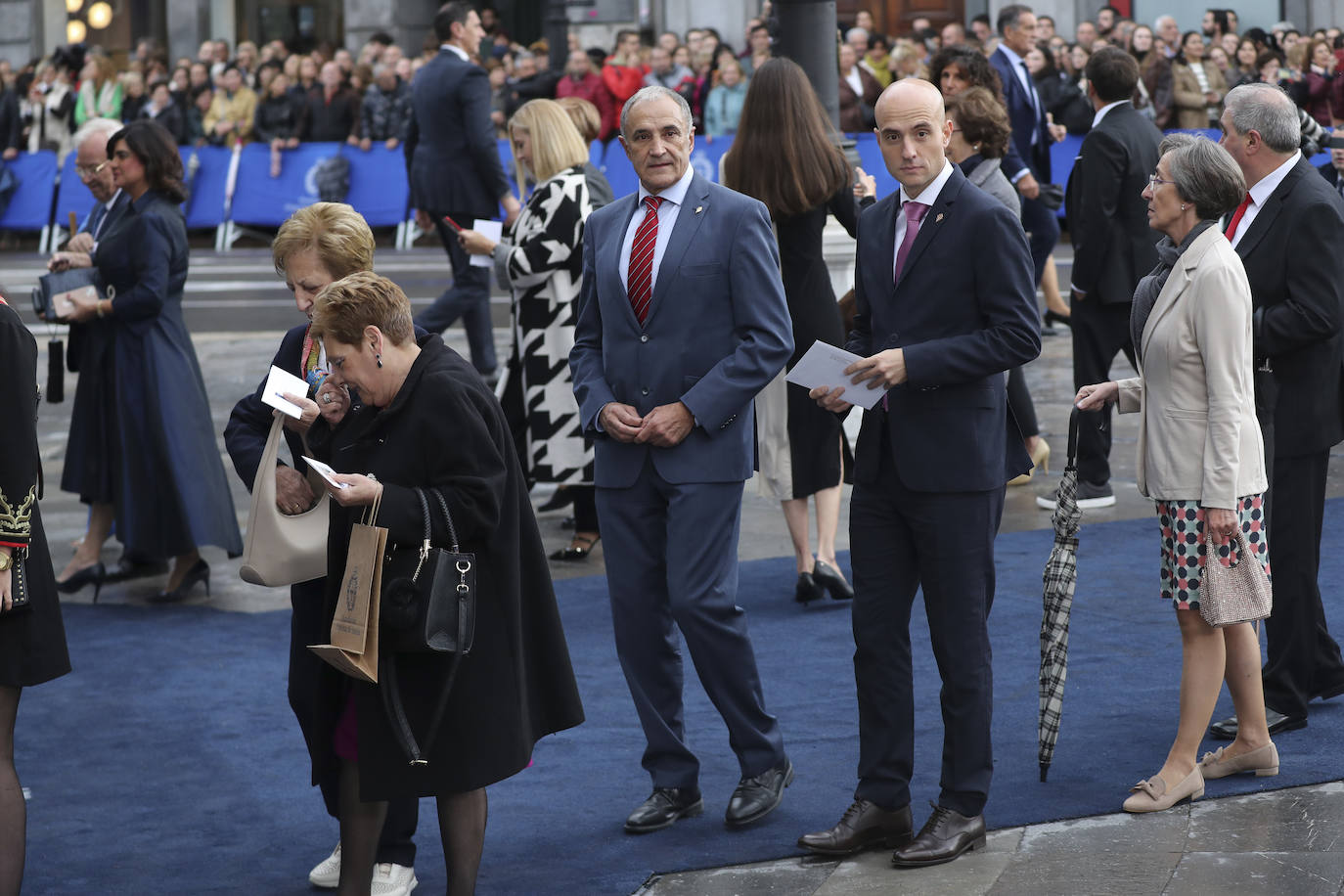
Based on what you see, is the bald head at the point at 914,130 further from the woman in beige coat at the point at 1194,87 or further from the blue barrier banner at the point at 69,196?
the blue barrier banner at the point at 69,196

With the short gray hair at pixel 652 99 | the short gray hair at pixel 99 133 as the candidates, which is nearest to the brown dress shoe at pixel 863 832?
the short gray hair at pixel 652 99

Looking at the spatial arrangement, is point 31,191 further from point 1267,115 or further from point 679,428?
point 1267,115

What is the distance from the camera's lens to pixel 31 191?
23859mm

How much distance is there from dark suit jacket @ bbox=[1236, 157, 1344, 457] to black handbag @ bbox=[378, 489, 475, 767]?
2.73 m

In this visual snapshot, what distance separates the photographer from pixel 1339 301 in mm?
5605

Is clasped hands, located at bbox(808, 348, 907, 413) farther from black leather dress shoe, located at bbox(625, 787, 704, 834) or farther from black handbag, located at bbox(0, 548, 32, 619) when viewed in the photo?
black handbag, located at bbox(0, 548, 32, 619)

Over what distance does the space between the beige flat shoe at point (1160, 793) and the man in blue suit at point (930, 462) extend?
1.69 feet

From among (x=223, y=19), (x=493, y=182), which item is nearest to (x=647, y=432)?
(x=493, y=182)

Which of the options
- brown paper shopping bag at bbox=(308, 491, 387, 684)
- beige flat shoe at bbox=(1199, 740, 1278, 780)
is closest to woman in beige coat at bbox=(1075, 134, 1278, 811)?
beige flat shoe at bbox=(1199, 740, 1278, 780)

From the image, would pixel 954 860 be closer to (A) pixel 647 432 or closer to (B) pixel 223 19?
(A) pixel 647 432

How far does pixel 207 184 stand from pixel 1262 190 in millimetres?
19033

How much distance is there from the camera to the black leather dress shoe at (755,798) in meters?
5.25

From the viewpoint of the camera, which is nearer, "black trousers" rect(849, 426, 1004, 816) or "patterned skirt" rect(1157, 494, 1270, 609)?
"black trousers" rect(849, 426, 1004, 816)

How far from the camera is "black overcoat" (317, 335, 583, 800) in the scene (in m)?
4.21
